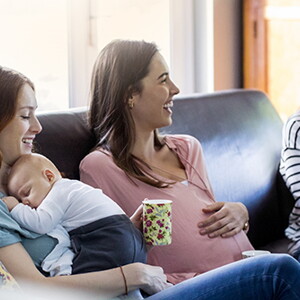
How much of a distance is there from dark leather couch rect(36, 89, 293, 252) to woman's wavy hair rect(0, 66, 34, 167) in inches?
21.4

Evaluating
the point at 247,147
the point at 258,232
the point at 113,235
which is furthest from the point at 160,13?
the point at 113,235

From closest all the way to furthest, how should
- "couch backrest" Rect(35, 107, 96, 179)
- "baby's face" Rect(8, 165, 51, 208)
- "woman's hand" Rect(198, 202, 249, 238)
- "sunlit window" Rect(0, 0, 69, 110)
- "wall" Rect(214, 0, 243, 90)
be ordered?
"baby's face" Rect(8, 165, 51, 208)
"couch backrest" Rect(35, 107, 96, 179)
"woman's hand" Rect(198, 202, 249, 238)
"sunlit window" Rect(0, 0, 69, 110)
"wall" Rect(214, 0, 243, 90)

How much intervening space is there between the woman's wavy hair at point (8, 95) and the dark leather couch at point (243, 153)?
54 centimetres

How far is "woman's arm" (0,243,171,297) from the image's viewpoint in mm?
1659

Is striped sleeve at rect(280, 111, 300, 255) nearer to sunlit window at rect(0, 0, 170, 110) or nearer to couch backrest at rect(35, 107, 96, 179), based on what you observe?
couch backrest at rect(35, 107, 96, 179)

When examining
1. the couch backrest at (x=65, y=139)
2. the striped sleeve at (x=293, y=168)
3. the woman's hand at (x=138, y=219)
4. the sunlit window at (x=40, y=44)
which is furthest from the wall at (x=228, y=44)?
the woman's hand at (x=138, y=219)

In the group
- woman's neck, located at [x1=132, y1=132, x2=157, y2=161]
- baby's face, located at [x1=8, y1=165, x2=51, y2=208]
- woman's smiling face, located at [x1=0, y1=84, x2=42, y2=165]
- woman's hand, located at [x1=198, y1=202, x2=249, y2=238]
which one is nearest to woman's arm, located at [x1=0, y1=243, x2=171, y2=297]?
baby's face, located at [x1=8, y1=165, x2=51, y2=208]

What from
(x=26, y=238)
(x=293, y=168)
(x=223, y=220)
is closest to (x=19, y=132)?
(x=26, y=238)

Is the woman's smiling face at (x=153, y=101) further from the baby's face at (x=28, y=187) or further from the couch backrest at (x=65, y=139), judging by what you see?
the baby's face at (x=28, y=187)

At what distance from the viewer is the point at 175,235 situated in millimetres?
2182

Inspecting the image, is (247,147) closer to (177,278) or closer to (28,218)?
(177,278)

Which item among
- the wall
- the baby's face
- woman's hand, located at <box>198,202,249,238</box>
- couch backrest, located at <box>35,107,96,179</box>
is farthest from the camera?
the wall

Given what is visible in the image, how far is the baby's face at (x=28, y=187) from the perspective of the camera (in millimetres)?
1771

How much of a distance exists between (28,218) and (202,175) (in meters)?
0.81
